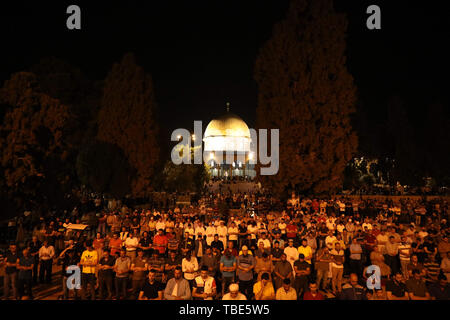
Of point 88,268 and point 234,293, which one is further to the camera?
point 88,268

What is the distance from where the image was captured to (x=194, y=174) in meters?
36.2

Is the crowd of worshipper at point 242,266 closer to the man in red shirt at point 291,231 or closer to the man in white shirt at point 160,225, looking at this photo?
the man in red shirt at point 291,231

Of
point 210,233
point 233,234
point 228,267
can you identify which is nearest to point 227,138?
point 233,234

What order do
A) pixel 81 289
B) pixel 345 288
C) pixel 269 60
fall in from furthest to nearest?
pixel 269 60
pixel 81 289
pixel 345 288

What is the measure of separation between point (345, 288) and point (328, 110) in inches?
598

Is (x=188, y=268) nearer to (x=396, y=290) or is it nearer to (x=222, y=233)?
(x=222, y=233)

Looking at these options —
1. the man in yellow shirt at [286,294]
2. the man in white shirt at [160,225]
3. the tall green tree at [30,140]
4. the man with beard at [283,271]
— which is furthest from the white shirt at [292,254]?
the tall green tree at [30,140]

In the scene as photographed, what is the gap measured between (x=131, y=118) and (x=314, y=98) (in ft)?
42.4

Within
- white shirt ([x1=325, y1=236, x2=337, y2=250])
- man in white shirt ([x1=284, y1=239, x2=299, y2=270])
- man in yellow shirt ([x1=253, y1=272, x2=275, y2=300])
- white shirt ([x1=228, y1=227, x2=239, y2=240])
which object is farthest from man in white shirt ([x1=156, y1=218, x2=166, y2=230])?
man in yellow shirt ([x1=253, y1=272, x2=275, y2=300])

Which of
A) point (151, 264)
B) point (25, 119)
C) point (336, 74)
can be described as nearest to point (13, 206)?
point (25, 119)

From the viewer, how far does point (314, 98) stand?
20.8m

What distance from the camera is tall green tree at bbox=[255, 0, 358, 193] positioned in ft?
67.9

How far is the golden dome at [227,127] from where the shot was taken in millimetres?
70875

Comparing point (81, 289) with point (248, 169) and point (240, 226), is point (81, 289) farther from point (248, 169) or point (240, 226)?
point (248, 169)
